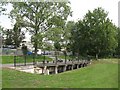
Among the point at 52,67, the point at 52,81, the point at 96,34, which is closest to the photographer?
the point at 52,81

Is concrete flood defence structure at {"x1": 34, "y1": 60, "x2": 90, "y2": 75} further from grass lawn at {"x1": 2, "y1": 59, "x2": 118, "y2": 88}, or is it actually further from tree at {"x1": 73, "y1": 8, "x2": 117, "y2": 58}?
tree at {"x1": 73, "y1": 8, "x2": 117, "y2": 58}

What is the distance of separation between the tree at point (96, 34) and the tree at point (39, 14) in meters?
28.3

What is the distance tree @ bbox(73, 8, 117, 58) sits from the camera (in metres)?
75.1

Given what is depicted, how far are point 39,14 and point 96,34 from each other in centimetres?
3183

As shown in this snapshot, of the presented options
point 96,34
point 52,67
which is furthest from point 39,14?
point 96,34

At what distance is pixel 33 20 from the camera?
156 feet

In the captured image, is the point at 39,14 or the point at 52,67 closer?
the point at 52,67

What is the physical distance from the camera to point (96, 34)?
75688 millimetres

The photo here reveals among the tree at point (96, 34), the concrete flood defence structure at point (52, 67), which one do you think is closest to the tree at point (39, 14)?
the concrete flood defence structure at point (52, 67)

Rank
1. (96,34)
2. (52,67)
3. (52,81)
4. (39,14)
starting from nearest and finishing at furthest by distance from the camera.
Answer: (52,81) < (52,67) < (39,14) < (96,34)

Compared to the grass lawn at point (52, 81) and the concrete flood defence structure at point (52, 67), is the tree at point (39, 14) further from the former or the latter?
the grass lawn at point (52, 81)

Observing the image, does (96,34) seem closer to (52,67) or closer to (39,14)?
(39,14)

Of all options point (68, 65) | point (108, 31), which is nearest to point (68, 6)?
point (68, 65)

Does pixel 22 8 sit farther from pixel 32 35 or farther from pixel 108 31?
pixel 108 31
